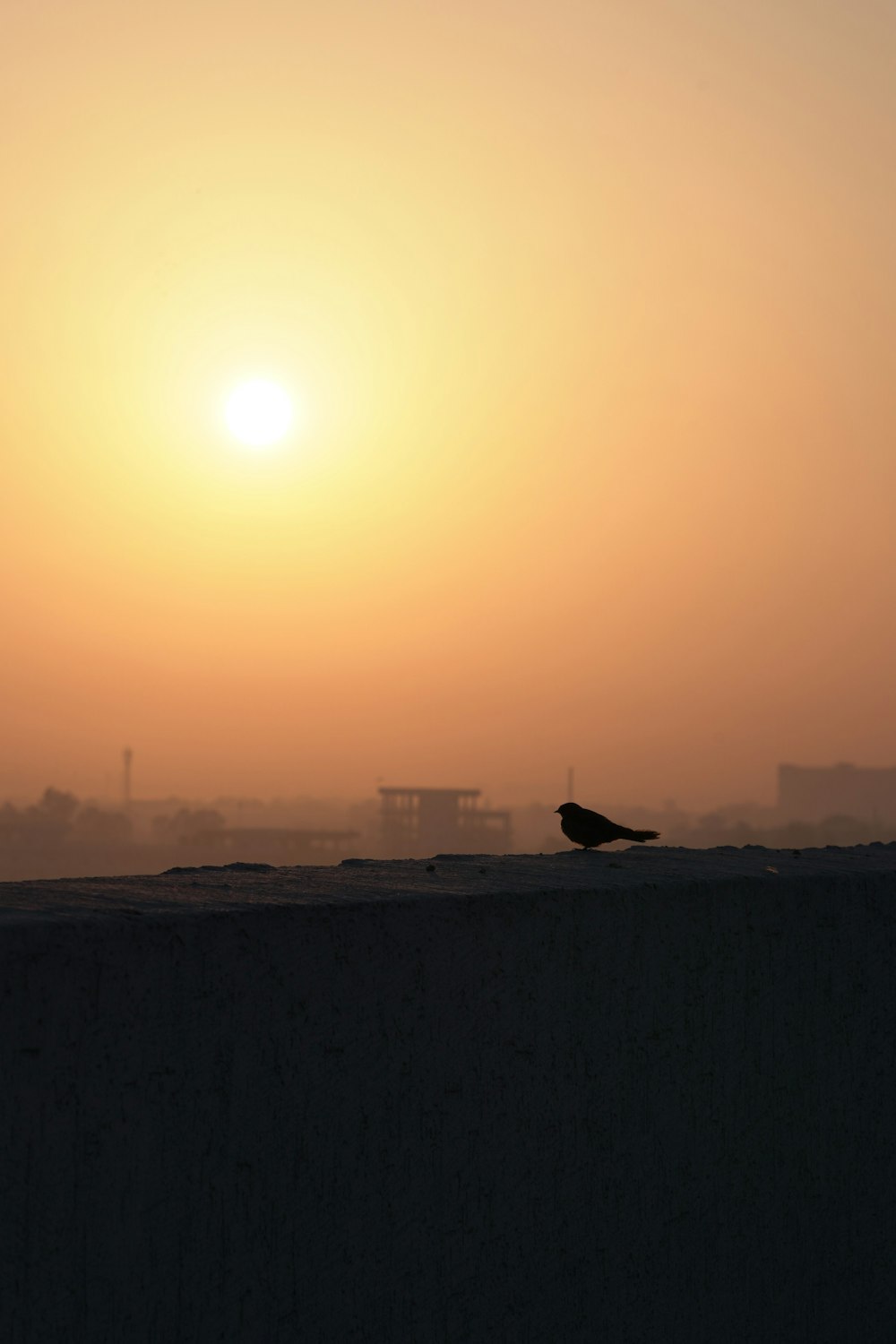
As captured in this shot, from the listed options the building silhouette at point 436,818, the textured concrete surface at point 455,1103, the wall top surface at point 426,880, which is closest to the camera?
A: the textured concrete surface at point 455,1103

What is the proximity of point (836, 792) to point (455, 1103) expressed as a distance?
545ft

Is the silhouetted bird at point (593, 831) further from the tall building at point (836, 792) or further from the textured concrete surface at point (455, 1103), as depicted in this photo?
the tall building at point (836, 792)

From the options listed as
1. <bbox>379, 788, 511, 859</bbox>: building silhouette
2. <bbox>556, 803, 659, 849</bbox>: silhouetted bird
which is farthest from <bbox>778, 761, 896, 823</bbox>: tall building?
<bbox>556, 803, 659, 849</bbox>: silhouetted bird

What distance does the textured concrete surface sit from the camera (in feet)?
6.40

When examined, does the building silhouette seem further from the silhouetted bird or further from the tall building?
the silhouetted bird

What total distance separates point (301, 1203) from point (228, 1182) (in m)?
0.17

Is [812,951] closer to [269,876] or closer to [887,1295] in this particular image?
[887,1295]

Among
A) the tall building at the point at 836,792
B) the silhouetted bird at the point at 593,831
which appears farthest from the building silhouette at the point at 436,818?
the silhouetted bird at the point at 593,831

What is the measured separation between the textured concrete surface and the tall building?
156939 millimetres

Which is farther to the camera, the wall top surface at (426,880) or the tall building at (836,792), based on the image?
the tall building at (836,792)

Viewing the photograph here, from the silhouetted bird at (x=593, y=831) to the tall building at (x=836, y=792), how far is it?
155954mm

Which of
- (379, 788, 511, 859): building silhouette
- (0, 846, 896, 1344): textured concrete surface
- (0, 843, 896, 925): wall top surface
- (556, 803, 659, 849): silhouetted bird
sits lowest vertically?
(0, 846, 896, 1344): textured concrete surface

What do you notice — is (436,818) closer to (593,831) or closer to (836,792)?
(836,792)

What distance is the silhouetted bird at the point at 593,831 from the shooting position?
14.5 feet
